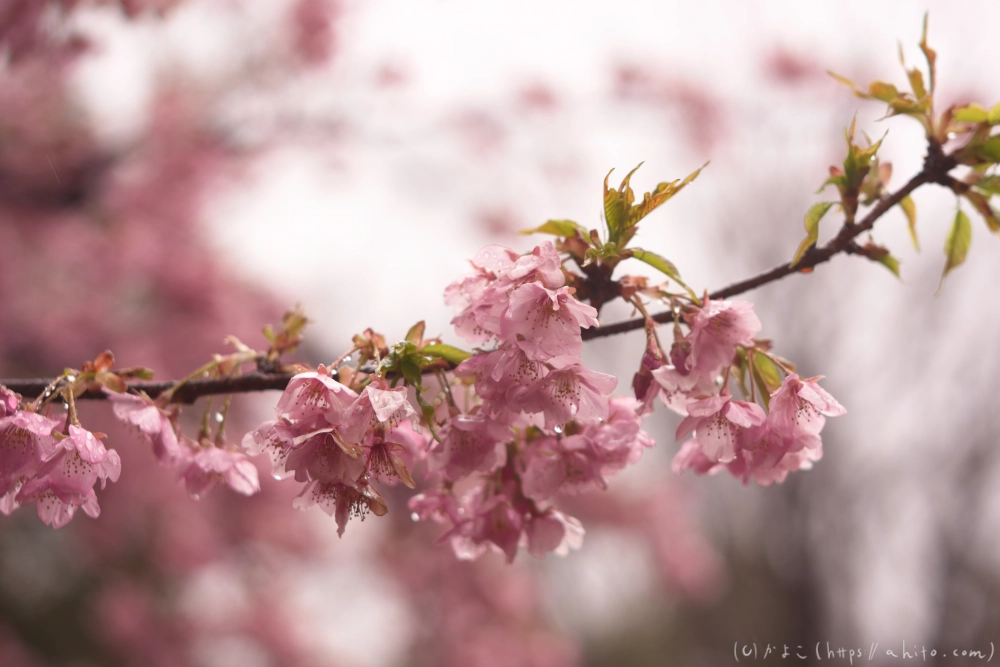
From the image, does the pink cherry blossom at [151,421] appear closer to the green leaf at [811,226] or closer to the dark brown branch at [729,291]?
the dark brown branch at [729,291]

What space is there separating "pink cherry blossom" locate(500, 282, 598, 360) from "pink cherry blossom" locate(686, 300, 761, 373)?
0.11 metres

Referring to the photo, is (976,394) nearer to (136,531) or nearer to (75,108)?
(75,108)

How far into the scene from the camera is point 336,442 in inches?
20.0

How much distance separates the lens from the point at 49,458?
545 mm

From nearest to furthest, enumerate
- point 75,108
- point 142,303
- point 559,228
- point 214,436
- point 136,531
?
1. point 559,228
2. point 214,436
3. point 75,108
4. point 142,303
5. point 136,531

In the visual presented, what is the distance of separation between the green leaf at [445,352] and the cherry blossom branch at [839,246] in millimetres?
118

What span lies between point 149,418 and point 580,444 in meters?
0.41

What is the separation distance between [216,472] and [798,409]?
59cm

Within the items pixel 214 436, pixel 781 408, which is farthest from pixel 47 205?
pixel 781 408

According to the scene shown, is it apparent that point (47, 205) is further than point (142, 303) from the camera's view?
No

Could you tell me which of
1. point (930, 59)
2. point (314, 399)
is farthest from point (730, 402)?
point (930, 59)

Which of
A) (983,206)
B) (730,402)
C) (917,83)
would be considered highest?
(917,83)

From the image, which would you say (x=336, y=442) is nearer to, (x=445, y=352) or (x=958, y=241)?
(x=445, y=352)

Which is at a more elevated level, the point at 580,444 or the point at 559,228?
the point at 559,228
